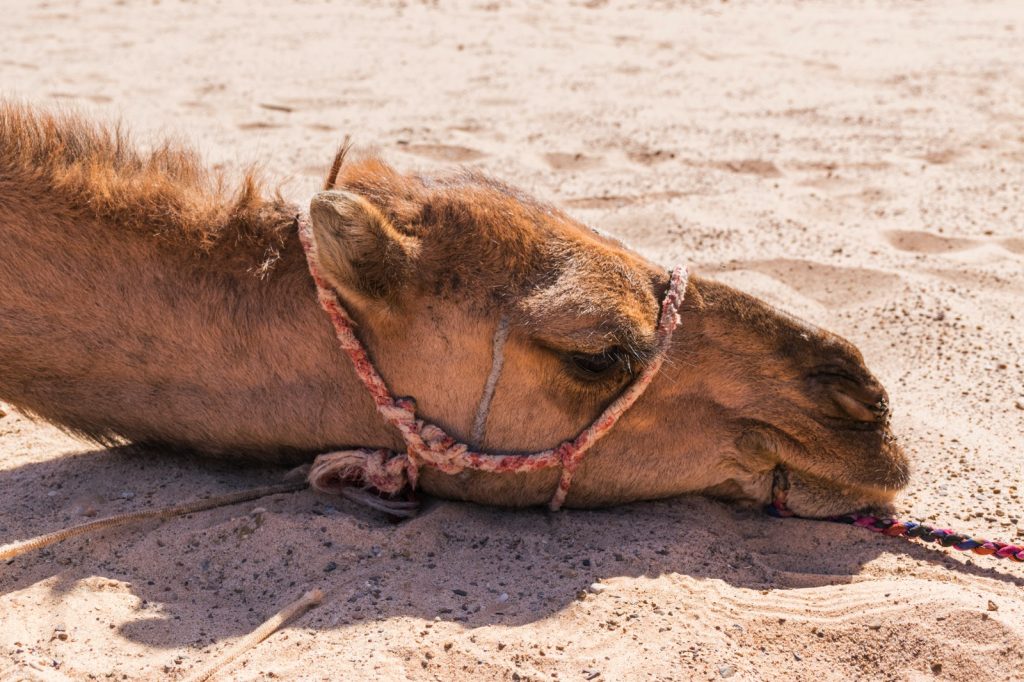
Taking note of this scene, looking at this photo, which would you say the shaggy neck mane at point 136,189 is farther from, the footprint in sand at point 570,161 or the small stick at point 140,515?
the footprint in sand at point 570,161

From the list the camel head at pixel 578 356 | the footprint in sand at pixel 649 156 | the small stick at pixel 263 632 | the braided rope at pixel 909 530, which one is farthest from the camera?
the footprint in sand at pixel 649 156

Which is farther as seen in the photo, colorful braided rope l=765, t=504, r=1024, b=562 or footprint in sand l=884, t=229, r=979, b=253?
footprint in sand l=884, t=229, r=979, b=253

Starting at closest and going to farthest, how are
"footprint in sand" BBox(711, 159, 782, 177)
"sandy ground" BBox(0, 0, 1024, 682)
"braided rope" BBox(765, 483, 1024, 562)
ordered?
"sandy ground" BBox(0, 0, 1024, 682) → "braided rope" BBox(765, 483, 1024, 562) → "footprint in sand" BBox(711, 159, 782, 177)

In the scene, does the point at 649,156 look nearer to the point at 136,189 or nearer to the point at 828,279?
the point at 828,279

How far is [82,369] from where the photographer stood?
3.65m

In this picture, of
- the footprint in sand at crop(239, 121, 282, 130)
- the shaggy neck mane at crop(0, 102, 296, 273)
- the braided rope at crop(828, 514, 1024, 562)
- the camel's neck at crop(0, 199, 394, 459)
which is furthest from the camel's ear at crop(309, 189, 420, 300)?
the footprint in sand at crop(239, 121, 282, 130)

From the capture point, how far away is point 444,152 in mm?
7625

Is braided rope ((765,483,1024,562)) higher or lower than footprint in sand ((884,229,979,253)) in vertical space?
lower

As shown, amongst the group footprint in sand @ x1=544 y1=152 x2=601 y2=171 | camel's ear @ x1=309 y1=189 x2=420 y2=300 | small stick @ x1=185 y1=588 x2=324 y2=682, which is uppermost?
camel's ear @ x1=309 y1=189 x2=420 y2=300

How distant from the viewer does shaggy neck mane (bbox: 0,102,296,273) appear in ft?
11.8

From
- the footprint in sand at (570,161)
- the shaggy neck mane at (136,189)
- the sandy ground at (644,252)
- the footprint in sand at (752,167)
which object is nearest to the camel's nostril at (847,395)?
the sandy ground at (644,252)

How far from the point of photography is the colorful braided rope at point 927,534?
11.6 ft

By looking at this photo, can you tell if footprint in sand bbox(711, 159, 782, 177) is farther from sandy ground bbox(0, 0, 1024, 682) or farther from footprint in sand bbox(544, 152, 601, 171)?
footprint in sand bbox(544, 152, 601, 171)

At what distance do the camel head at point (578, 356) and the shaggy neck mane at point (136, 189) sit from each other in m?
0.32
